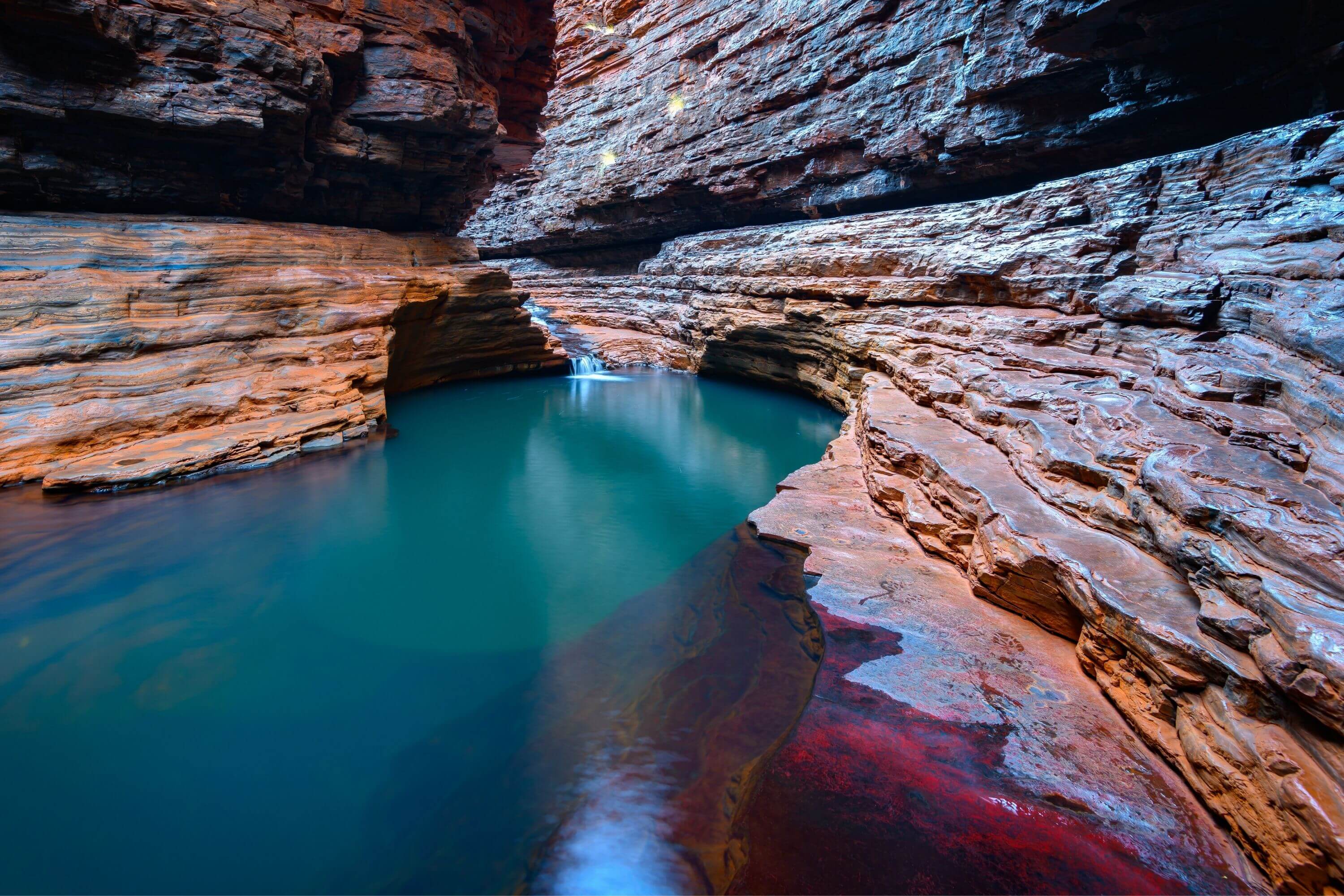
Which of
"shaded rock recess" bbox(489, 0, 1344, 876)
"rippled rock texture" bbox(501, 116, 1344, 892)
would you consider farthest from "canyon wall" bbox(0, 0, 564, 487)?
"rippled rock texture" bbox(501, 116, 1344, 892)

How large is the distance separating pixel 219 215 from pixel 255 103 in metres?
2.49

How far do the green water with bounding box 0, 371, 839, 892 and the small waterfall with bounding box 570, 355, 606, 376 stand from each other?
9148 mm

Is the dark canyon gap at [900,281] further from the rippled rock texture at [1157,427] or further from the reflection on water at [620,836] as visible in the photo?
the reflection on water at [620,836]

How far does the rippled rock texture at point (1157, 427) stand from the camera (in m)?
2.37

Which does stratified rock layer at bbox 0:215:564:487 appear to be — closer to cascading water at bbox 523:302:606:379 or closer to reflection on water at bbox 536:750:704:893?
cascading water at bbox 523:302:606:379

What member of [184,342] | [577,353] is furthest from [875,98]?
[184,342]

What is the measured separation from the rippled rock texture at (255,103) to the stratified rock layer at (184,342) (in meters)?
0.60

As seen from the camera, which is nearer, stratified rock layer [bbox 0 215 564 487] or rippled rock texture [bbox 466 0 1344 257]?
stratified rock layer [bbox 0 215 564 487]

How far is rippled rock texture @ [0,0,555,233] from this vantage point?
8.04 meters

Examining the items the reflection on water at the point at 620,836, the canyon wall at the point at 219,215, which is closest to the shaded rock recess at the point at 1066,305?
the reflection on water at the point at 620,836

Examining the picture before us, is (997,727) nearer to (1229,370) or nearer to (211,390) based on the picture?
(1229,370)

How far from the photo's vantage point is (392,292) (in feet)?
36.7

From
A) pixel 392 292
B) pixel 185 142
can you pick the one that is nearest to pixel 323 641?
pixel 392 292

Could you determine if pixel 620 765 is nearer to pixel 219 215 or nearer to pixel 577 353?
pixel 219 215
